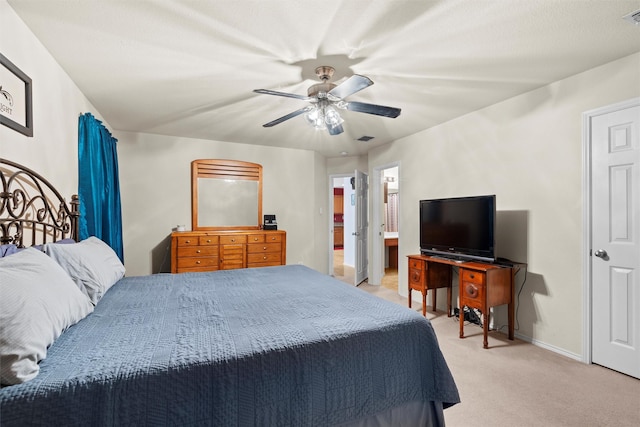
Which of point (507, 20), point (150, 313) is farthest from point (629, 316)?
point (150, 313)

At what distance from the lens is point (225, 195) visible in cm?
488

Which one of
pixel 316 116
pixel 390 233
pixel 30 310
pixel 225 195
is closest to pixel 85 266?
pixel 30 310

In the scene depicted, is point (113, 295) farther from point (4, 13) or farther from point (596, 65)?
point (596, 65)

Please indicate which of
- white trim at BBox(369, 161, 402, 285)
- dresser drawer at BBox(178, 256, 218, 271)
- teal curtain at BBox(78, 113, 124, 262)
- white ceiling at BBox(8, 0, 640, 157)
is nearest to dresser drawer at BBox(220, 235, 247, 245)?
dresser drawer at BBox(178, 256, 218, 271)

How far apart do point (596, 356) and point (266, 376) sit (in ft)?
9.45

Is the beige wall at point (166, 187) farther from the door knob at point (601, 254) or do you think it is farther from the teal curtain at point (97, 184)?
the door knob at point (601, 254)

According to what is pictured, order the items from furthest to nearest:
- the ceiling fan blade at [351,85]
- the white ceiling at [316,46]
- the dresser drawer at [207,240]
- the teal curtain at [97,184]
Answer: the dresser drawer at [207,240], the teal curtain at [97,184], the ceiling fan blade at [351,85], the white ceiling at [316,46]

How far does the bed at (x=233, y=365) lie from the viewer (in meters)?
1.01

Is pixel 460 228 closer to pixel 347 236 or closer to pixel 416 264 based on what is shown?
pixel 416 264

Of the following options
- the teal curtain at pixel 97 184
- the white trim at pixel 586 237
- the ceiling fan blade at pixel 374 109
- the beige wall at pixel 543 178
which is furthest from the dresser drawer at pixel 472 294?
the teal curtain at pixel 97 184

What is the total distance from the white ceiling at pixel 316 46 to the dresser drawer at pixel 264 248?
2.05 metres

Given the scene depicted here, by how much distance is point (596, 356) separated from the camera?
2.52 m

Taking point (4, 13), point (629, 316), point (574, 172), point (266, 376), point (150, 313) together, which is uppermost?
point (4, 13)

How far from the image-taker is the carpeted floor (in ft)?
6.17
